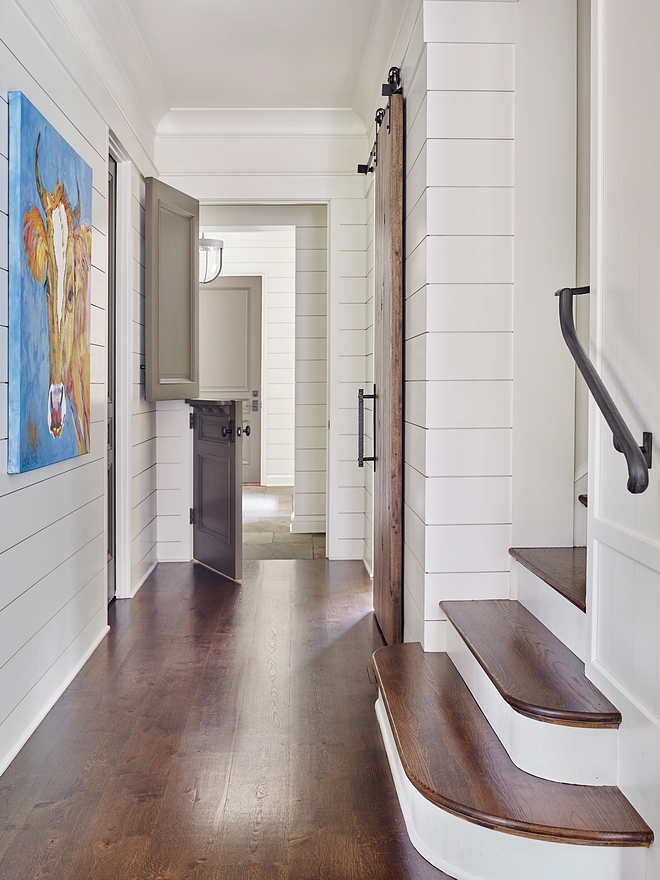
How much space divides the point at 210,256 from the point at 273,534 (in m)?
2.16

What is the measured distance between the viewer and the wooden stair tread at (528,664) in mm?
1682

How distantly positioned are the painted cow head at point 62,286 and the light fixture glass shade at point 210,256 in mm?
2412

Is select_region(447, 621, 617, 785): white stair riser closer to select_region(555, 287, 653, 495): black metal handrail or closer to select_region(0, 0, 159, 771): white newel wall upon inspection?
select_region(555, 287, 653, 495): black metal handrail

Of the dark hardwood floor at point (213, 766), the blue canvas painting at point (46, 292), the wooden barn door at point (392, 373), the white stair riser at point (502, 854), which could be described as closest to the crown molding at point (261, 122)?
the wooden barn door at point (392, 373)

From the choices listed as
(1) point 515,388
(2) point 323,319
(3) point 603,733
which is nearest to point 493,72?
(1) point 515,388

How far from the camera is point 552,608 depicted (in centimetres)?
215

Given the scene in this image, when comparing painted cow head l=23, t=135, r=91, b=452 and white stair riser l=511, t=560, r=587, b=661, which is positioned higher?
painted cow head l=23, t=135, r=91, b=452

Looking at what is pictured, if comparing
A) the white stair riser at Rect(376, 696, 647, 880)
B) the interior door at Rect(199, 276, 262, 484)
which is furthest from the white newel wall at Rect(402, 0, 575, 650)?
the interior door at Rect(199, 276, 262, 484)

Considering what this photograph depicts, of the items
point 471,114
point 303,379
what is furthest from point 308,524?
point 471,114

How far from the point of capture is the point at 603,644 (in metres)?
1.76

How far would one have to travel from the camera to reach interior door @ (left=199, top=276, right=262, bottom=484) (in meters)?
7.65

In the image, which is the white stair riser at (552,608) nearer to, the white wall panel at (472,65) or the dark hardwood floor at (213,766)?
the dark hardwood floor at (213,766)

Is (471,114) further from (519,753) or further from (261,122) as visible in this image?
(261,122)

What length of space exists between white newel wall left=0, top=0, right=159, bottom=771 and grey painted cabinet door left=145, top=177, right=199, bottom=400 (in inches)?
24.0
